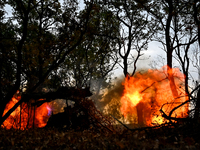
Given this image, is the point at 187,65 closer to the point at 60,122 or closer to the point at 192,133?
the point at 60,122

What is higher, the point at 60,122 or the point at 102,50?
the point at 102,50

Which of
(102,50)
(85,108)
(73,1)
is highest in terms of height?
(73,1)

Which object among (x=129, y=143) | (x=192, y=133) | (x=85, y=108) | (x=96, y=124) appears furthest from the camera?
(x=85, y=108)

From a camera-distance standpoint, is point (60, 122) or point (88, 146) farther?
point (60, 122)

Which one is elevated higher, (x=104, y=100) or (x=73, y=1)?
(x=73, y=1)

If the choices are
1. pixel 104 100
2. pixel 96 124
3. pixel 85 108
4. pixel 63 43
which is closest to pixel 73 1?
pixel 63 43

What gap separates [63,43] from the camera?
53.8 ft

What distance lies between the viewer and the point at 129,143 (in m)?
4.69

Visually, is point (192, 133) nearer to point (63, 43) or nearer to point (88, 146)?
point (88, 146)

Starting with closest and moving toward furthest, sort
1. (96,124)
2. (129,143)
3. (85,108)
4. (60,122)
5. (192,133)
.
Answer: (129,143) → (192,133) → (96,124) → (85,108) → (60,122)

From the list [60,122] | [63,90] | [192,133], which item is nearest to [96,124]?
[60,122]

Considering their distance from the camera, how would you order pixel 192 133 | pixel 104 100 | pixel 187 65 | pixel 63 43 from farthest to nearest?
pixel 104 100 → pixel 187 65 → pixel 63 43 → pixel 192 133

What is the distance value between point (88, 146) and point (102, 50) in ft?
67.8

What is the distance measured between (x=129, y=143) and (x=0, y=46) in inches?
575
